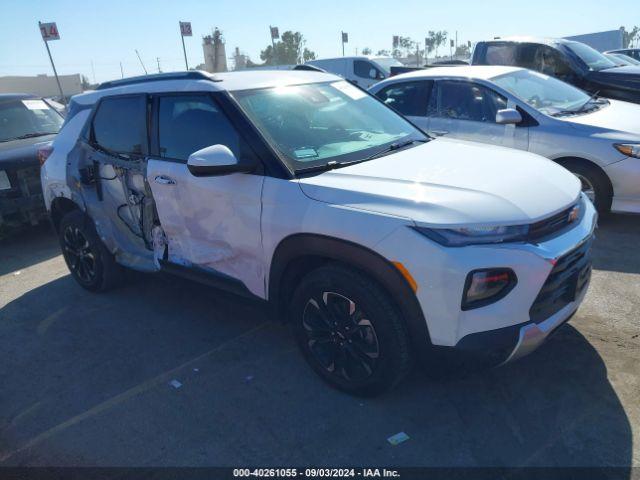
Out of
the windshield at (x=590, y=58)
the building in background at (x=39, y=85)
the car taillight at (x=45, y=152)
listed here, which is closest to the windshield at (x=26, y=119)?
the car taillight at (x=45, y=152)

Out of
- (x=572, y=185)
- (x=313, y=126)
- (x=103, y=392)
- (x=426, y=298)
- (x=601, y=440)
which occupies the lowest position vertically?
(x=103, y=392)

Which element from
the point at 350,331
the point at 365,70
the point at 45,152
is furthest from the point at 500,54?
the point at 365,70

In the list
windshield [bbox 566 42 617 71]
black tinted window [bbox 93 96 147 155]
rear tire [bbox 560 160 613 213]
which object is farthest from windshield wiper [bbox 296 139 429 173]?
windshield [bbox 566 42 617 71]

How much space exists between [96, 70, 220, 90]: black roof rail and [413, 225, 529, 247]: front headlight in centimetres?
194

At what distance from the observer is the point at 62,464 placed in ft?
8.52

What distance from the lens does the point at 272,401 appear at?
9.66ft

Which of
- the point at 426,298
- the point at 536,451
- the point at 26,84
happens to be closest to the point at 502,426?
the point at 536,451

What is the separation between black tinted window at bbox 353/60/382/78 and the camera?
16703 mm

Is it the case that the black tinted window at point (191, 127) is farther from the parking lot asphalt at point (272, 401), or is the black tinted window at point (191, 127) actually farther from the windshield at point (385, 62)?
the windshield at point (385, 62)

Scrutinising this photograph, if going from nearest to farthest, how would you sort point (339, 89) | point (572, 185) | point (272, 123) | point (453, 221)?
point (453, 221) < point (572, 185) < point (272, 123) < point (339, 89)

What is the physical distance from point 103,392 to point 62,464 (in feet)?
2.00

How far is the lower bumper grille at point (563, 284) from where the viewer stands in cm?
239

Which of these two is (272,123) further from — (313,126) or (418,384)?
(418,384)

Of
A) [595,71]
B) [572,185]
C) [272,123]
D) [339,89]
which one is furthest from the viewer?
[595,71]
